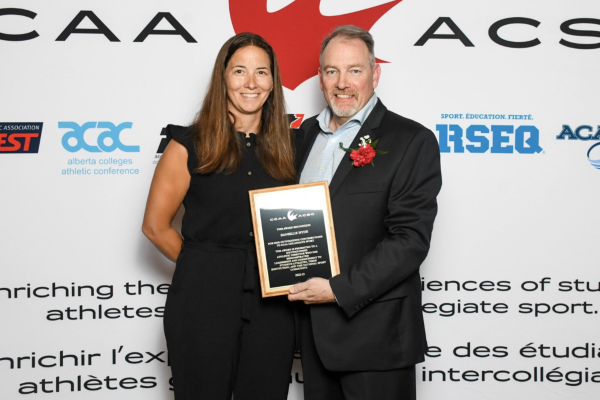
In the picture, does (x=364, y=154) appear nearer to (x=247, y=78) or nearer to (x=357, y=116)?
(x=357, y=116)

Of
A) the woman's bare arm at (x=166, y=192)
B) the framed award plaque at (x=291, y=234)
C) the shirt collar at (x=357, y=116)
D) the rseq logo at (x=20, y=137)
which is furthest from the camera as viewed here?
the rseq logo at (x=20, y=137)

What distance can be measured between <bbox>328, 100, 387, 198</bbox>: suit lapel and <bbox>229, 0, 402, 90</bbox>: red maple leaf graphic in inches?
36.6

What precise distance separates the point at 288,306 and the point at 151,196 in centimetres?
71

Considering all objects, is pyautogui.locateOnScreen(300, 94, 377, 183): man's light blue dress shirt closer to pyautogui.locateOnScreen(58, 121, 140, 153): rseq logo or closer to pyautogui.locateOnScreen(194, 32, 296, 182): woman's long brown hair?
pyautogui.locateOnScreen(194, 32, 296, 182): woman's long brown hair

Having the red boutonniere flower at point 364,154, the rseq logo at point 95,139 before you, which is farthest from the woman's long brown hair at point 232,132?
the rseq logo at point 95,139

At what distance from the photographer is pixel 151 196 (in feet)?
6.64

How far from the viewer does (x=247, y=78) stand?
78.5 inches

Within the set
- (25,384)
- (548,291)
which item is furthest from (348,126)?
(25,384)

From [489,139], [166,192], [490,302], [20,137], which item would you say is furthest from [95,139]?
[490,302]

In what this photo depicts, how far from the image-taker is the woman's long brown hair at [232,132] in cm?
193

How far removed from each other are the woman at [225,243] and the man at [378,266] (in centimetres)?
19

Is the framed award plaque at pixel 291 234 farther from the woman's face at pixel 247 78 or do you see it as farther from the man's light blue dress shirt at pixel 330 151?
the woman's face at pixel 247 78

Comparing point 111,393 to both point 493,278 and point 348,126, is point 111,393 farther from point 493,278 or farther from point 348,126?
point 493,278

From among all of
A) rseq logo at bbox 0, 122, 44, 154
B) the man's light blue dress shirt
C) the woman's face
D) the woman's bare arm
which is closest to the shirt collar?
the man's light blue dress shirt
